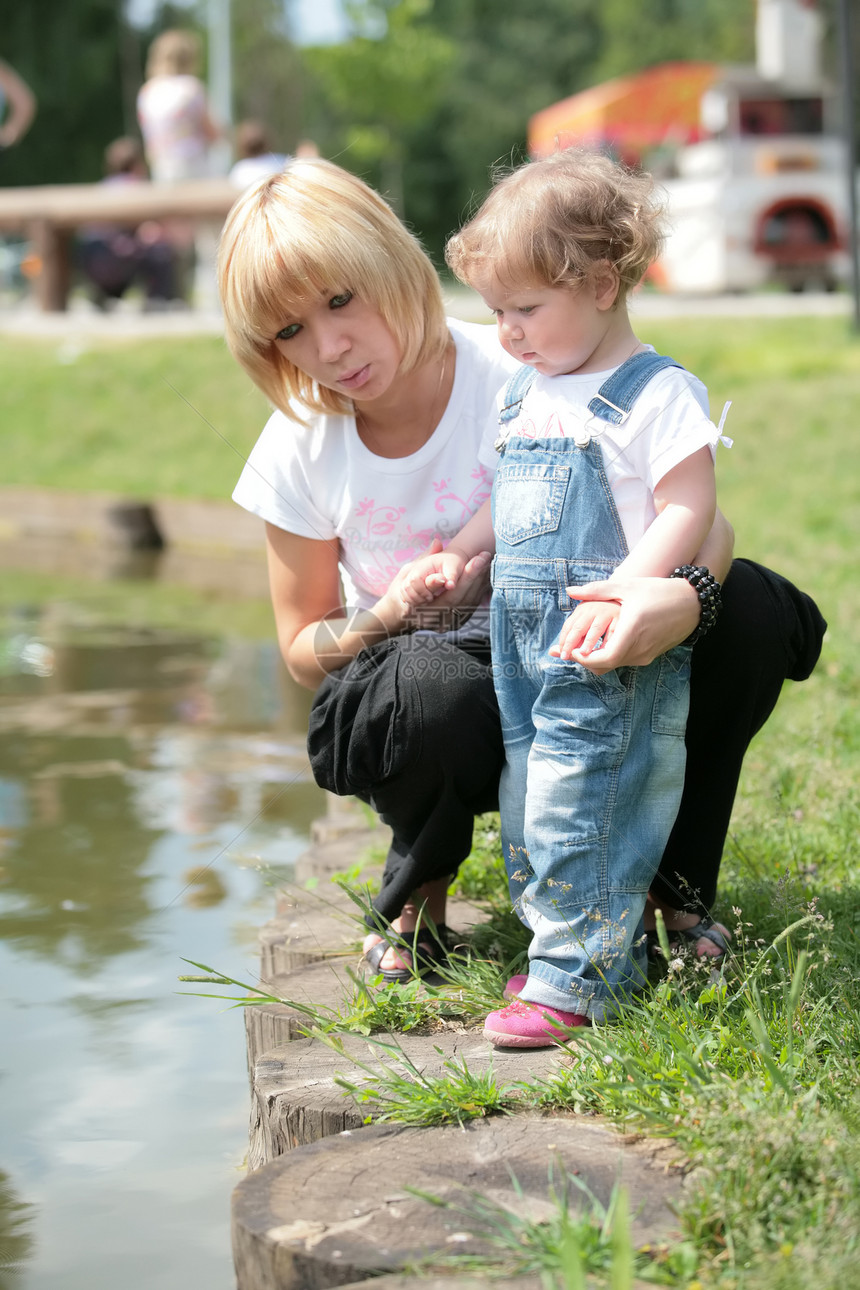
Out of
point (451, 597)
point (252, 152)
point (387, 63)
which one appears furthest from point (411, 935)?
point (387, 63)

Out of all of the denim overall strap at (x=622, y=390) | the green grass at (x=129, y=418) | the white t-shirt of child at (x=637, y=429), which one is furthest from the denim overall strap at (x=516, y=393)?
the green grass at (x=129, y=418)

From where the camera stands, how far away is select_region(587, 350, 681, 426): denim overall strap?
7.06ft

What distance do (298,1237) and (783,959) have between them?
2.98 ft

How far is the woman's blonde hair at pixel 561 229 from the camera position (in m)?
2.11

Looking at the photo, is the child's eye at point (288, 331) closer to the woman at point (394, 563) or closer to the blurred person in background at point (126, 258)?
the woman at point (394, 563)

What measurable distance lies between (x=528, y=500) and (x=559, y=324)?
26 centimetres

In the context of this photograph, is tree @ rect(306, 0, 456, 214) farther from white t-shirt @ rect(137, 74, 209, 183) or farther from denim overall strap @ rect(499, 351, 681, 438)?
denim overall strap @ rect(499, 351, 681, 438)

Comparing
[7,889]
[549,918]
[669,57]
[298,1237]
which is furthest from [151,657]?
[669,57]

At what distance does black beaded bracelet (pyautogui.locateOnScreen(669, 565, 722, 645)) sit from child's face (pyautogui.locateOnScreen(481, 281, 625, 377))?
1.13 feet

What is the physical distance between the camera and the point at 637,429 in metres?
2.14

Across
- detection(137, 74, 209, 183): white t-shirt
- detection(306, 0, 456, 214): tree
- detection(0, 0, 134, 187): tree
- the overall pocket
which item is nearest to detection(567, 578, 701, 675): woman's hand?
the overall pocket

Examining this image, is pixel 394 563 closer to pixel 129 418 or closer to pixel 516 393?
pixel 516 393

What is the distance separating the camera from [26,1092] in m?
2.56

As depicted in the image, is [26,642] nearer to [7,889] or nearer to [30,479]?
[7,889]
